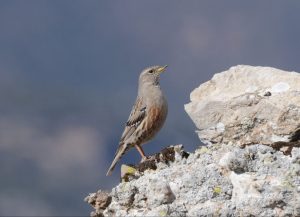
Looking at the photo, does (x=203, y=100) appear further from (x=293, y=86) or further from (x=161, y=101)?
(x=161, y=101)

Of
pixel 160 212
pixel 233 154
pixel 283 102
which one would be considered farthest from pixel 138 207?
pixel 283 102

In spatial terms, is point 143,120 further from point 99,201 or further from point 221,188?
point 221,188

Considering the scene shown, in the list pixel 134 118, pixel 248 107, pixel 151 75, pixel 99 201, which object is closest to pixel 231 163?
pixel 99 201

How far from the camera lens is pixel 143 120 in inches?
690

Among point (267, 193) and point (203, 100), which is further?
point (203, 100)

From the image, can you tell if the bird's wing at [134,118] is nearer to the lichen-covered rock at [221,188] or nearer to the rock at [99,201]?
the rock at [99,201]

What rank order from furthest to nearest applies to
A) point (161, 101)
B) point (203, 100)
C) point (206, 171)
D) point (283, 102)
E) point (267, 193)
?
1. point (161, 101)
2. point (203, 100)
3. point (283, 102)
4. point (206, 171)
5. point (267, 193)

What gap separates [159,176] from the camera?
1145 cm

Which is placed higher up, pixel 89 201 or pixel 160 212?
pixel 89 201

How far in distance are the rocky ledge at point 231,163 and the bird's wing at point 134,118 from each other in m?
3.36

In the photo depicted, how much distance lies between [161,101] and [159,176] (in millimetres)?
6298

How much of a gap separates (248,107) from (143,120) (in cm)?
450

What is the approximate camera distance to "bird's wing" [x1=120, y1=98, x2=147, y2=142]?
57.8ft

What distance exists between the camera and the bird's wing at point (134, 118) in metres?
17.6
